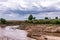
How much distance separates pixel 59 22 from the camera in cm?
8256

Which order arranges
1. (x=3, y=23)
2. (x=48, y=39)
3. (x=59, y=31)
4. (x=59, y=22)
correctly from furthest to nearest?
(x=3, y=23)
(x=59, y=22)
(x=59, y=31)
(x=48, y=39)

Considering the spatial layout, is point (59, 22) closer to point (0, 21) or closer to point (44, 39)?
point (44, 39)

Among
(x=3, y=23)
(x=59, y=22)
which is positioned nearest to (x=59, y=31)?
(x=59, y=22)

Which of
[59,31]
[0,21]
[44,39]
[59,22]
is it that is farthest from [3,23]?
[44,39]

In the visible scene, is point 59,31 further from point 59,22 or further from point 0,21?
point 0,21

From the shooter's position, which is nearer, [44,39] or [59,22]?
[44,39]

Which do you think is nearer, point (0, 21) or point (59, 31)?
point (59, 31)

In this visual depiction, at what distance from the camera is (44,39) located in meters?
37.8

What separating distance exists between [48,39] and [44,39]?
2.82ft

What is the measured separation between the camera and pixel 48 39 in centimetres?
3731

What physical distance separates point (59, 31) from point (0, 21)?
84.3 metres

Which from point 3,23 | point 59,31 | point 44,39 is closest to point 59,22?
point 59,31

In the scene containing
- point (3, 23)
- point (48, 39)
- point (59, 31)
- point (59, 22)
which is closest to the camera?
point (48, 39)

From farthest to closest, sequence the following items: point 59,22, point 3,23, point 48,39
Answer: point 3,23, point 59,22, point 48,39
